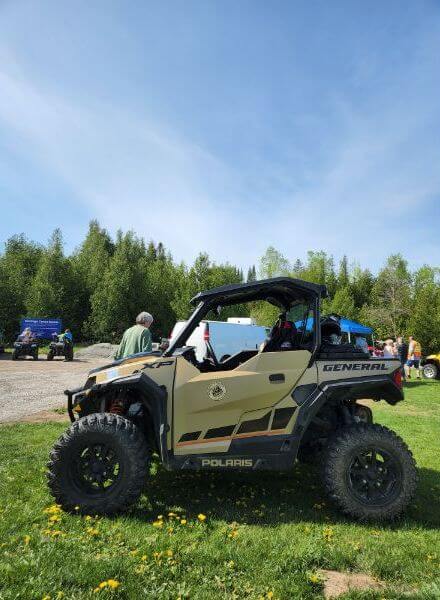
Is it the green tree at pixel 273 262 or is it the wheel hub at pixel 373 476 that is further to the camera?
the green tree at pixel 273 262

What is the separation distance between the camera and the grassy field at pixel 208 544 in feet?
9.31

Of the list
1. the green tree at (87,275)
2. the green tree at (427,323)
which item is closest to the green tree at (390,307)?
Result: the green tree at (427,323)

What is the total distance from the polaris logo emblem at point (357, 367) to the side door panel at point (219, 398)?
15.6 inches

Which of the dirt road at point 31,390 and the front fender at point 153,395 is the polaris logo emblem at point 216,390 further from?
Result: the dirt road at point 31,390

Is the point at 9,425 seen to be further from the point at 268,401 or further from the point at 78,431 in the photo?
the point at 268,401

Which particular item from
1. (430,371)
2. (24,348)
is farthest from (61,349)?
(430,371)

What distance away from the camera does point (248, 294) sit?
4793 mm

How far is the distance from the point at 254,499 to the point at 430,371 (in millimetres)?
17580

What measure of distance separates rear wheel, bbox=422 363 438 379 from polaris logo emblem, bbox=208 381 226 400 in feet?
59.3

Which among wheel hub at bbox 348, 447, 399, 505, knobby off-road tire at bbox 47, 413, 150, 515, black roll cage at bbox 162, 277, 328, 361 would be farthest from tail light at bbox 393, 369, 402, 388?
knobby off-road tire at bbox 47, 413, 150, 515

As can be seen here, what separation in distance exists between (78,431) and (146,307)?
45949mm

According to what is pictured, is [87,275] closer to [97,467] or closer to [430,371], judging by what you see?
[430,371]

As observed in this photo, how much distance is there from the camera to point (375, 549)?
3.44 m

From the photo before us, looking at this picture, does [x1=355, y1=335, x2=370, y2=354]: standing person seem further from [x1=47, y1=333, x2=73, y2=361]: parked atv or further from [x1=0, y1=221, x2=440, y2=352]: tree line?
[x1=0, y1=221, x2=440, y2=352]: tree line
